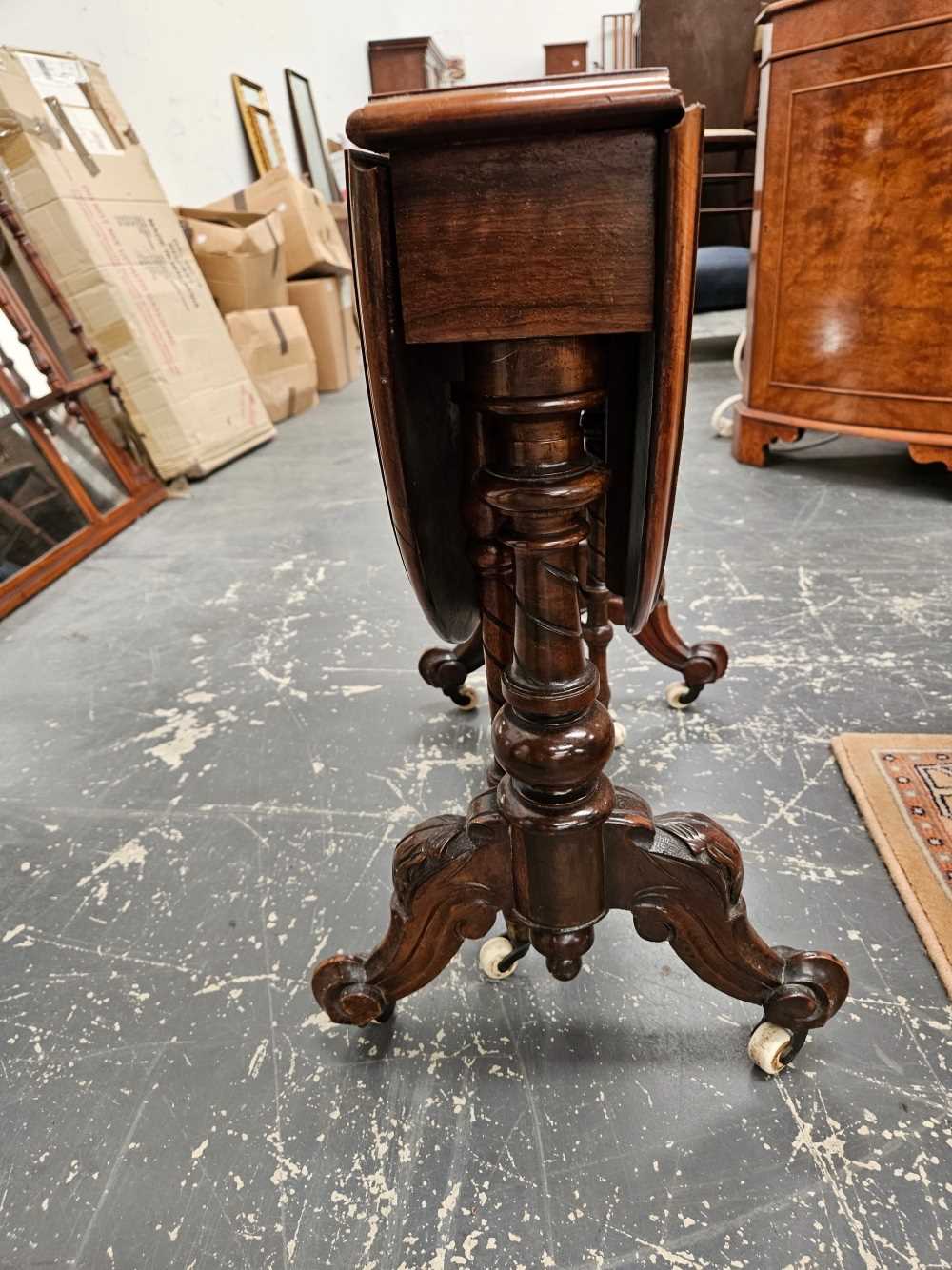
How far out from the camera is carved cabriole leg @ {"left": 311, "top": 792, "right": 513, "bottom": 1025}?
818 mm

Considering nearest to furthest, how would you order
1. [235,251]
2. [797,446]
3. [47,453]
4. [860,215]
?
[860,215], [47,453], [797,446], [235,251]

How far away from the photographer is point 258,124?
15.2 ft

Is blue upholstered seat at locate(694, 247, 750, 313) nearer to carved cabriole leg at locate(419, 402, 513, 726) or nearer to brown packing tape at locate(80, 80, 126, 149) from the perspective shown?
brown packing tape at locate(80, 80, 126, 149)

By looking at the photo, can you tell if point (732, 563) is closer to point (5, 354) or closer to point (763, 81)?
point (763, 81)

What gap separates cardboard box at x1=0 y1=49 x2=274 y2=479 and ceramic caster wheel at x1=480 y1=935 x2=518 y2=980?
2.54 metres

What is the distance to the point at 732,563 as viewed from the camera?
2.05 metres

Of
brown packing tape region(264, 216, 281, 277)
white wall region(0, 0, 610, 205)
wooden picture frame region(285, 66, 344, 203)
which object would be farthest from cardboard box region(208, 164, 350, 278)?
wooden picture frame region(285, 66, 344, 203)

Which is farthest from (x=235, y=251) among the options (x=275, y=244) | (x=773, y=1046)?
(x=773, y=1046)

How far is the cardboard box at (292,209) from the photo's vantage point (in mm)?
3982

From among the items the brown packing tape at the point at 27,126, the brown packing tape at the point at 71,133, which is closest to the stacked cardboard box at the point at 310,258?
the brown packing tape at the point at 71,133

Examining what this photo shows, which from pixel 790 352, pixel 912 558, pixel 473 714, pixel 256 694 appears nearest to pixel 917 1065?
pixel 473 714

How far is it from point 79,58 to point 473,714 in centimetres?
307

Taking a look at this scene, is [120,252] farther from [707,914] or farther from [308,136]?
[308,136]

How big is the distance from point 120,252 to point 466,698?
94.5 inches
